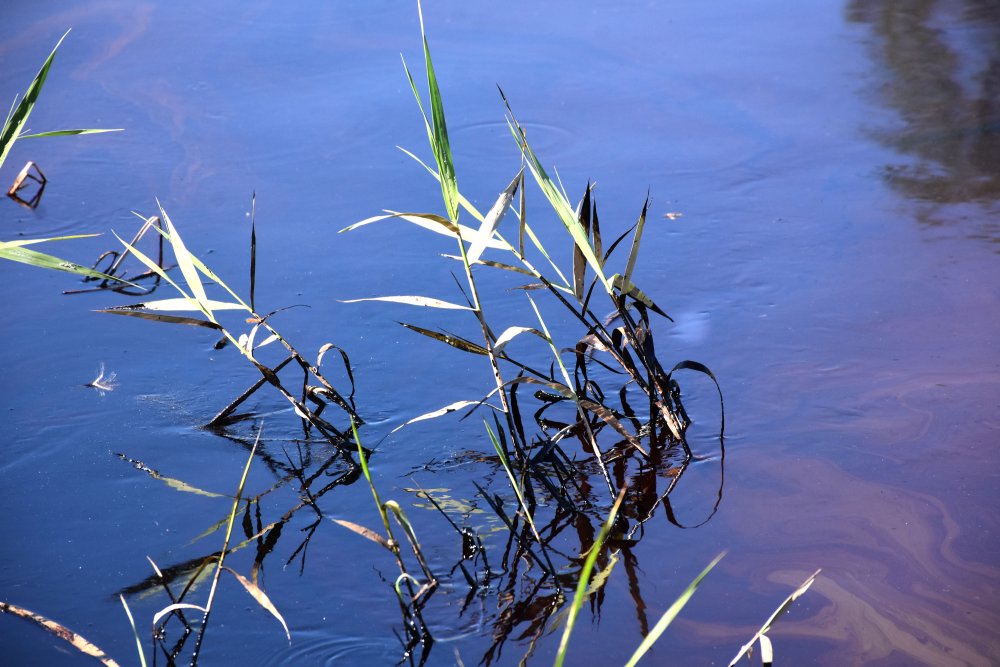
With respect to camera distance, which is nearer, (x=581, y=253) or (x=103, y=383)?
(x=581, y=253)

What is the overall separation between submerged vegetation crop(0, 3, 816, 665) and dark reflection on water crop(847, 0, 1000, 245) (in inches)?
46.6

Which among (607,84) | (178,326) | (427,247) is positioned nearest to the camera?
(178,326)

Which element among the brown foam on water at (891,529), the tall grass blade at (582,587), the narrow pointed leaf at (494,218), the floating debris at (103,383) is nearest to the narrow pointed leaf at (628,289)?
the narrow pointed leaf at (494,218)

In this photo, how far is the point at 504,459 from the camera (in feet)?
4.62

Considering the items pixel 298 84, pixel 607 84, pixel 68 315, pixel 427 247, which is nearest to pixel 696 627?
pixel 427 247

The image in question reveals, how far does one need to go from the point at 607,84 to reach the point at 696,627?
242 centimetres

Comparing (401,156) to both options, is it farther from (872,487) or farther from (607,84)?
(872,487)

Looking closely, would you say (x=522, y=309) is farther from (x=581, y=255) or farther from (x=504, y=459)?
(x=504, y=459)

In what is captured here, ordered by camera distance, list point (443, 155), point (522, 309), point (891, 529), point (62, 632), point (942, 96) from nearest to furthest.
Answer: point (62, 632)
point (443, 155)
point (891, 529)
point (522, 309)
point (942, 96)

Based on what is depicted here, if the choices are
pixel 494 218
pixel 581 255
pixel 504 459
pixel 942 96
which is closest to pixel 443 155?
pixel 494 218

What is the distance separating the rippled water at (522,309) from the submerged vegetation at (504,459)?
0.09 ft

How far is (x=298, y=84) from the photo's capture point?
353cm

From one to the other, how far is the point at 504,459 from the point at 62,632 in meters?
0.66

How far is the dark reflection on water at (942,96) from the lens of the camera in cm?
272
